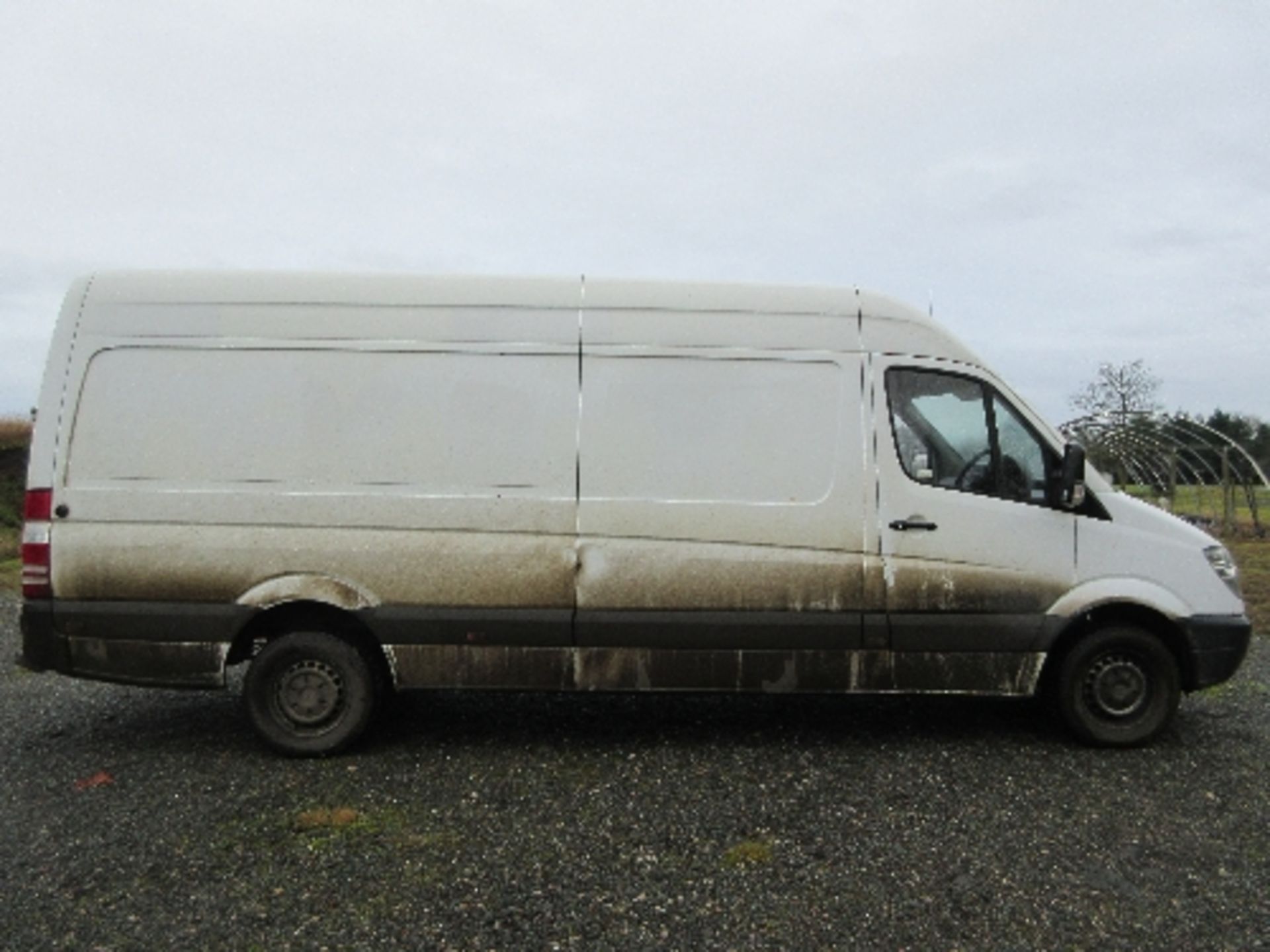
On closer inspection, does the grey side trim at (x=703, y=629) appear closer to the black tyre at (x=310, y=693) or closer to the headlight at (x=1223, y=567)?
the black tyre at (x=310, y=693)

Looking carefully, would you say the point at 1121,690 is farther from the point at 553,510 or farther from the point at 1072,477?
the point at 553,510

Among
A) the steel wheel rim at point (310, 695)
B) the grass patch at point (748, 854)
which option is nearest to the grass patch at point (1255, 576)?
the grass patch at point (748, 854)

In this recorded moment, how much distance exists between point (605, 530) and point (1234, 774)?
342 cm

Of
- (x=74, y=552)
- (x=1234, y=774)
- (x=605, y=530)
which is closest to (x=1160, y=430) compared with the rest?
(x=1234, y=774)

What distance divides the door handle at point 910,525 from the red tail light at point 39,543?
430cm

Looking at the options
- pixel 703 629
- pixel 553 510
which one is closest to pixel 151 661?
pixel 553 510

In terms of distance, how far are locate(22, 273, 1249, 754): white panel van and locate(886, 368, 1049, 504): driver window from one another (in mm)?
16

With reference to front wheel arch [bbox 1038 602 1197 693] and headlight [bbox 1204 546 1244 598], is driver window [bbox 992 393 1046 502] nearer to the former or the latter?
front wheel arch [bbox 1038 602 1197 693]

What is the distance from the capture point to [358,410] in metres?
5.26

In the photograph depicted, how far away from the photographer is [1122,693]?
5.47 m

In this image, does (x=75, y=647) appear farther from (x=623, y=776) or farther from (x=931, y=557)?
(x=931, y=557)

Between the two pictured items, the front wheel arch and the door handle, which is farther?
the front wheel arch

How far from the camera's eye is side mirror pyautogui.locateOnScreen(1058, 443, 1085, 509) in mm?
5231

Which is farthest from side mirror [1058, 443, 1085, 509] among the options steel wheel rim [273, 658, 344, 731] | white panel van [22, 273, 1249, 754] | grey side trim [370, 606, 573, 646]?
steel wheel rim [273, 658, 344, 731]
